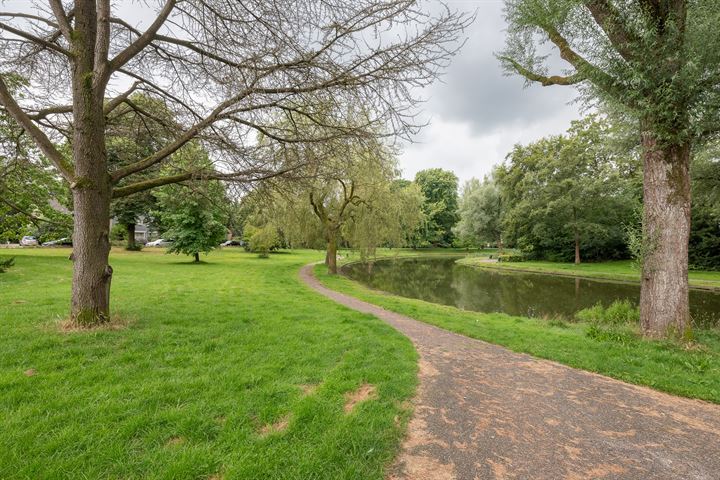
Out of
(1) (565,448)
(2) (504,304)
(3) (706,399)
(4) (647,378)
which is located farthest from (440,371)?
(2) (504,304)

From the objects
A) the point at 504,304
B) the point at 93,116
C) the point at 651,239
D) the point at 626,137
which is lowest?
the point at 504,304

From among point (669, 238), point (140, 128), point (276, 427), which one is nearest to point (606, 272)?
point (669, 238)

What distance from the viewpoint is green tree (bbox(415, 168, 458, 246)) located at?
56031mm

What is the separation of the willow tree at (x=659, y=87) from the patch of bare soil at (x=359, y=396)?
604 centimetres

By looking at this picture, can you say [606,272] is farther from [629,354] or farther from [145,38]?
→ [145,38]

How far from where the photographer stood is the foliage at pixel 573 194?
2739cm

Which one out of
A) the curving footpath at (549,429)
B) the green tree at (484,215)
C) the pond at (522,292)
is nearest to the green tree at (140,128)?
the curving footpath at (549,429)

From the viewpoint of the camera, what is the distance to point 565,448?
2850mm

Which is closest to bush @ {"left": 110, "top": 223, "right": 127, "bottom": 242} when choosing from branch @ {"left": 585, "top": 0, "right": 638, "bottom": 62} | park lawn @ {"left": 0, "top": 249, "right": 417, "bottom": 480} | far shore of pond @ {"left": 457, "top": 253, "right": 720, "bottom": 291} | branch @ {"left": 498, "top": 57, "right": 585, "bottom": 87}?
park lawn @ {"left": 0, "top": 249, "right": 417, "bottom": 480}

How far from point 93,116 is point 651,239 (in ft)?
33.2

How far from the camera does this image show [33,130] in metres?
5.06

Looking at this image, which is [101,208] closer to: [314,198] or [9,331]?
[9,331]

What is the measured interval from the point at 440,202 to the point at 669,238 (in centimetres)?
4996

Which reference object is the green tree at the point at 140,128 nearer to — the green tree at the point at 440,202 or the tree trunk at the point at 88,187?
the tree trunk at the point at 88,187
